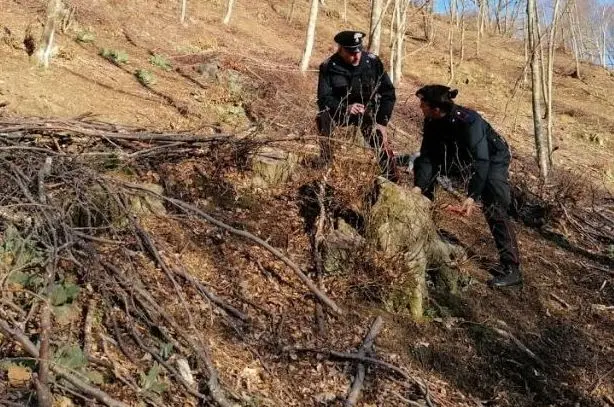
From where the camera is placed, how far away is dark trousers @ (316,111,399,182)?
497 cm

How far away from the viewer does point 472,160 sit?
4.60 metres

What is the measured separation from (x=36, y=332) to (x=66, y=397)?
17.6 inches

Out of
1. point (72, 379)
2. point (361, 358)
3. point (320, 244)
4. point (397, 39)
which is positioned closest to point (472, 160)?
point (320, 244)

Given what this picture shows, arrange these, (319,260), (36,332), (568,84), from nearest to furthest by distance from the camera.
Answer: (36,332) → (319,260) → (568,84)

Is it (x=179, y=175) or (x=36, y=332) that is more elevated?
(x=179, y=175)

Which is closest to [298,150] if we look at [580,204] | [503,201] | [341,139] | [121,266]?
[341,139]

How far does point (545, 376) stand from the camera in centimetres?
407

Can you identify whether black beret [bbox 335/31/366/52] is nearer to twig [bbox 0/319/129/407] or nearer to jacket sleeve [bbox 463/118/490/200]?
jacket sleeve [bbox 463/118/490/200]

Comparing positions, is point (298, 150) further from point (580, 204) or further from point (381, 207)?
point (580, 204)

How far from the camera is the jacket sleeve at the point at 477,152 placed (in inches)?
180

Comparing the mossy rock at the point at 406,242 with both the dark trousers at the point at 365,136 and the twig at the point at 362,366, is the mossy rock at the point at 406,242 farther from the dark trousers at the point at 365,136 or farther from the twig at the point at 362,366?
the dark trousers at the point at 365,136

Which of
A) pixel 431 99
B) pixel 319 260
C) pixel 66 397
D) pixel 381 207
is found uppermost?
pixel 431 99

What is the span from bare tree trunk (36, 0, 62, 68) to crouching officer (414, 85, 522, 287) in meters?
4.87

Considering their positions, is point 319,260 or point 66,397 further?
point 319,260
